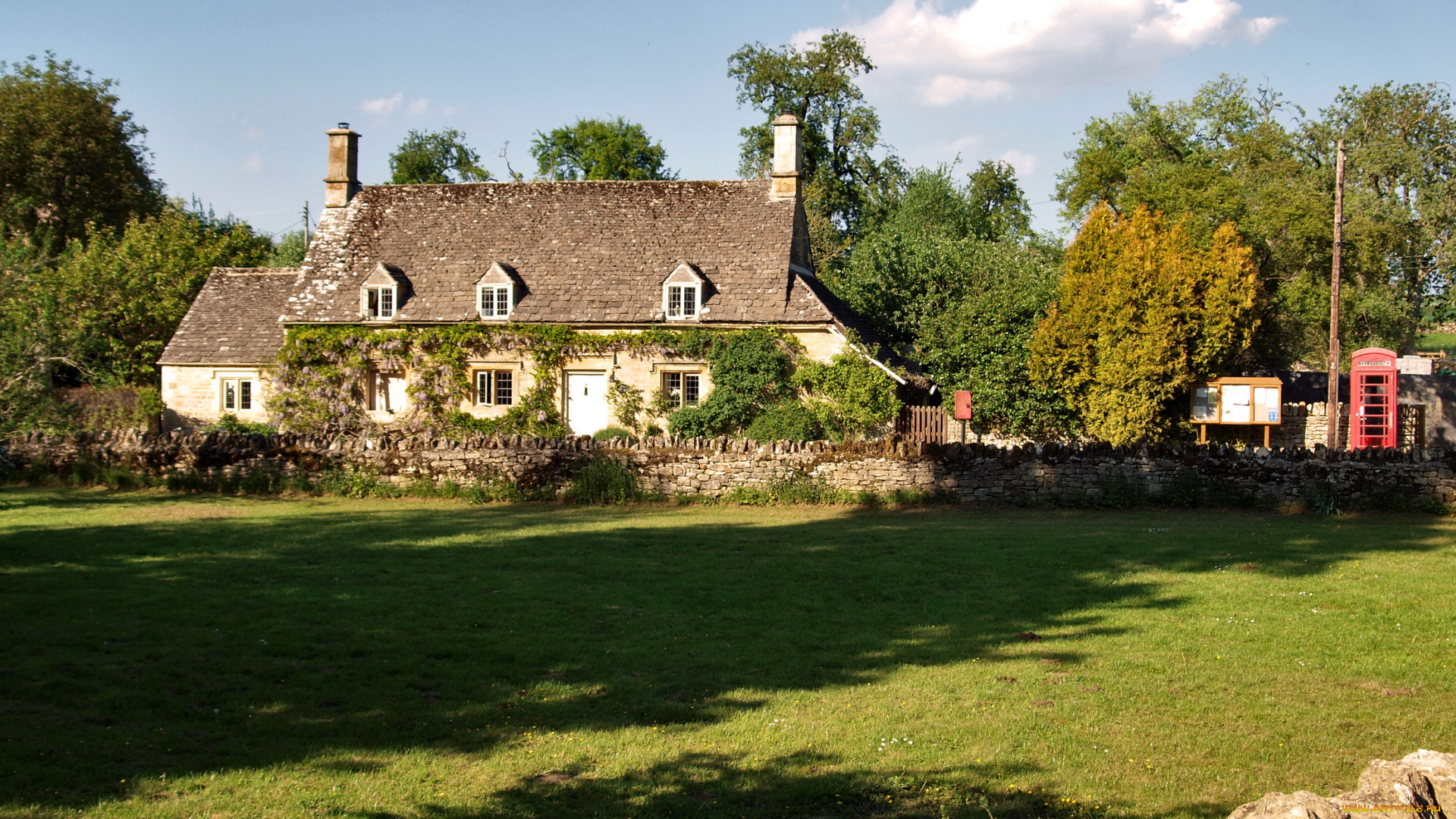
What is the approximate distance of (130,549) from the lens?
12.7m

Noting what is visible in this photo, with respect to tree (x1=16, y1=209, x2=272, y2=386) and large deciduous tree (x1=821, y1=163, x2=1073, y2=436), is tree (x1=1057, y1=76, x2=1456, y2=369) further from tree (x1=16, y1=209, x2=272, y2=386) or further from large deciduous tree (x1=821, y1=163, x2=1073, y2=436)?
tree (x1=16, y1=209, x2=272, y2=386)

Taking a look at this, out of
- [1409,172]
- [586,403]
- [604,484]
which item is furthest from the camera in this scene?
[1409,172]

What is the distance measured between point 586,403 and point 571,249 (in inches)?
198

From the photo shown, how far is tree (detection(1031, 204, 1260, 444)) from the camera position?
78.1ft

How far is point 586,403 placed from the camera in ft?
92.0

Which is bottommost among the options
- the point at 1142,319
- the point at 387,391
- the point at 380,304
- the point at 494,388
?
the point at 387,391

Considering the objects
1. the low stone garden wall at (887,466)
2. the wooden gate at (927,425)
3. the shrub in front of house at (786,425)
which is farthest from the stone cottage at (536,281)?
the low stone garden wall at (887,466)

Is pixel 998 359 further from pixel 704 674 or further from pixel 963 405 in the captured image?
pixel 704 674

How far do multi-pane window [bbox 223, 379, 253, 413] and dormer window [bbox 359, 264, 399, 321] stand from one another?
18.5 ft

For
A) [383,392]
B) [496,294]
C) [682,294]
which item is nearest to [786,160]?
[682,294]

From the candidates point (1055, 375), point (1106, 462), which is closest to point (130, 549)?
point (1106, 462)

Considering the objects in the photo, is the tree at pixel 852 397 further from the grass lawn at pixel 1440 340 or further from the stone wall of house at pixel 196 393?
the grass lawn at pixel 1440 340

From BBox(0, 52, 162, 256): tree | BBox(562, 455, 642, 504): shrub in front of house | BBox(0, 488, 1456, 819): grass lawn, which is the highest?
BBox(0, 52, 162, 256): tree

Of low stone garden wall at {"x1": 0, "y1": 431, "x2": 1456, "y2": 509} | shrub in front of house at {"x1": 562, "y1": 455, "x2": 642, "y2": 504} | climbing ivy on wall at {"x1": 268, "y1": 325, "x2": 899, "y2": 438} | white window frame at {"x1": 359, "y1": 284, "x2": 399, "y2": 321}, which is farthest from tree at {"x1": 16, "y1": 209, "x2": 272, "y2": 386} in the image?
shrub in front of house at {"x1": 562, "y1": 455, "x2": 642, "y2": 504}
